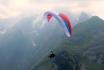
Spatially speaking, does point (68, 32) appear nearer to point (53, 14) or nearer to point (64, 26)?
point (64, 26)

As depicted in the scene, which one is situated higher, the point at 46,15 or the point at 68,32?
the point at 46,15

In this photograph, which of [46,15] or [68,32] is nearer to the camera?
[68,32]

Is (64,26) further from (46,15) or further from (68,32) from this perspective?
(46,15)

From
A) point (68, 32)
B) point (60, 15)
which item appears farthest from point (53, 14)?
point (68, 32)

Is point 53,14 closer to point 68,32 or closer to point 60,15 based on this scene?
point 60,15

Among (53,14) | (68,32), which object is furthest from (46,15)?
(68,32)

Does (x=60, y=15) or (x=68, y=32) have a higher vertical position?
(x=60, y=15)
